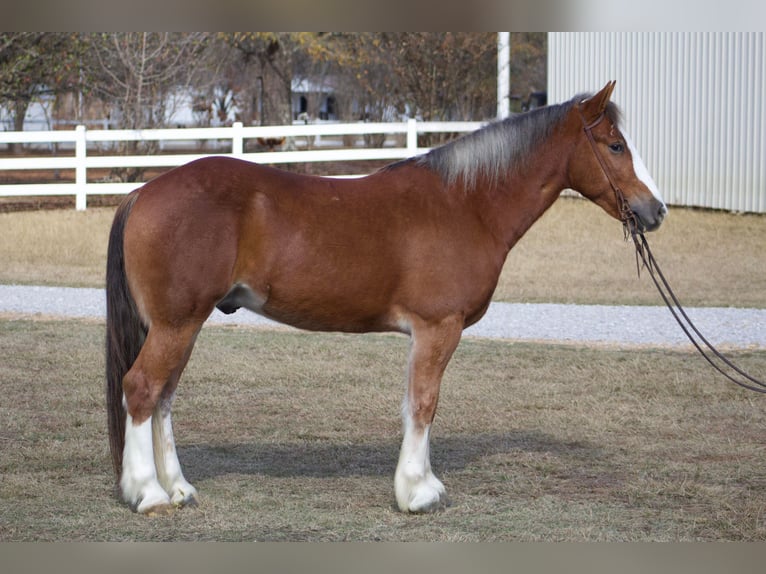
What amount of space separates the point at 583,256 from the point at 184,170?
10.8 m

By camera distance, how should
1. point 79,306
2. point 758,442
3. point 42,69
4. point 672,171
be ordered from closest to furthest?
point 758,442, point 79,306, point 672,171, point 42,69

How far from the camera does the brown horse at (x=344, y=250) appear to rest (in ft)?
15.7

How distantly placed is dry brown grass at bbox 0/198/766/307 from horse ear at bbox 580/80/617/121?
7.15 m

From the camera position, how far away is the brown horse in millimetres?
4773

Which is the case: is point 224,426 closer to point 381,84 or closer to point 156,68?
point 156,68

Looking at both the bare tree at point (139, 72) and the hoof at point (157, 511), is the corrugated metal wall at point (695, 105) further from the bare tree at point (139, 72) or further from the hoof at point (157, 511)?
the hoof at point (157, 511)

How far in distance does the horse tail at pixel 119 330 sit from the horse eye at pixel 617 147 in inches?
91.7

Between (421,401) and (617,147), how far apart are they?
1569 millimetres

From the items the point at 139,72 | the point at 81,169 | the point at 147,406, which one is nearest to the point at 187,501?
the point at 147,406

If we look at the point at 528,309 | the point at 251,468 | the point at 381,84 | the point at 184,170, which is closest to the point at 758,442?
the point at 251,468

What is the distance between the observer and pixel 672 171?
1809cm

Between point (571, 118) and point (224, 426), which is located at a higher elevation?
point (571, 118)

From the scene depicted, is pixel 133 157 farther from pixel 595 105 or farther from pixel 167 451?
pixel 595 105

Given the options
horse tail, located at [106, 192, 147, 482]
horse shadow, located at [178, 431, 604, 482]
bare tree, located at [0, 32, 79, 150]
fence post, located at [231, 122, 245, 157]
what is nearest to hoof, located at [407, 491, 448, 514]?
horse shadow, located at [178, 431, 604, 482]
